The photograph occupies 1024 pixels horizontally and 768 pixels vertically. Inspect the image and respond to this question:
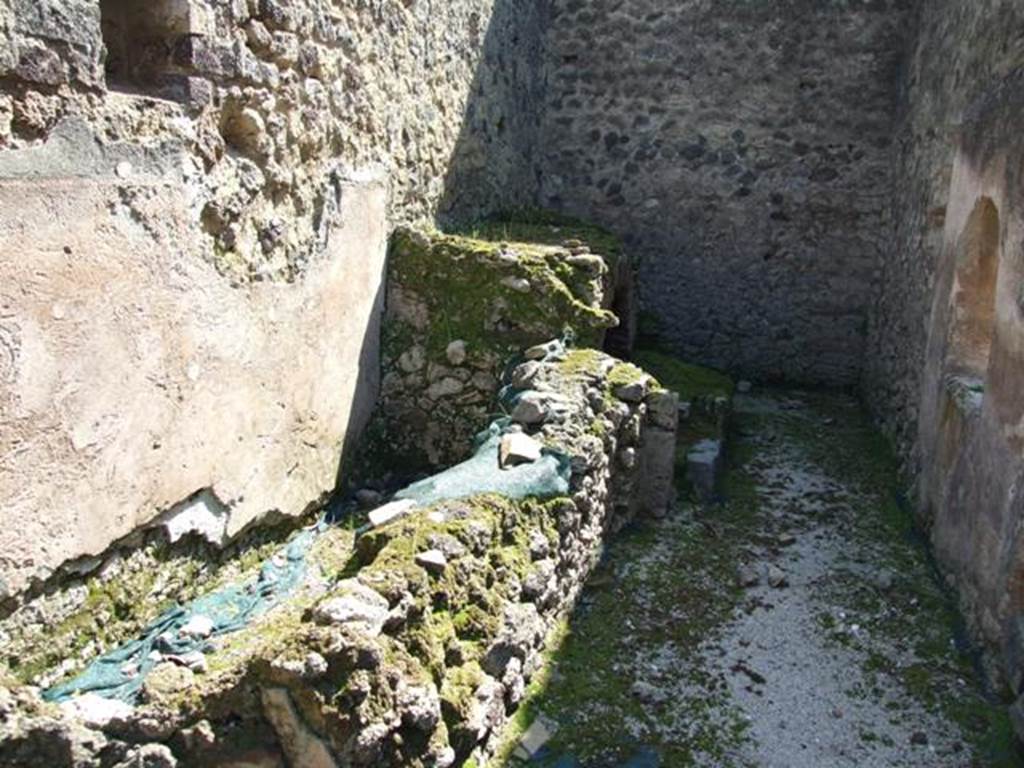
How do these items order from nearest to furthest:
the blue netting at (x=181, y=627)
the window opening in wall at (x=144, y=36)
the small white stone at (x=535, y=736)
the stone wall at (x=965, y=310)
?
the blue netting at (x=181, y=627) < the small white stone at (x=535, y=736) < the window opening in wall at (x=144, y=36) < the stone wall at (x=965, y=310)

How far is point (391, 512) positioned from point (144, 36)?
1986 mm

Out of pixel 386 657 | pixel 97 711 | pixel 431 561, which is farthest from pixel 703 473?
pixel 97 711

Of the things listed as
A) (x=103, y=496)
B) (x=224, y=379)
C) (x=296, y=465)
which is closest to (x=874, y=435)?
(x=296, y=465)

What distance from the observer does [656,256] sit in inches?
337

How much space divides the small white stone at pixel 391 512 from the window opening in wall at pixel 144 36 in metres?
1.78

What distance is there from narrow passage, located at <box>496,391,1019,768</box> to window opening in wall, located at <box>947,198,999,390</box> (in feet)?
3.36

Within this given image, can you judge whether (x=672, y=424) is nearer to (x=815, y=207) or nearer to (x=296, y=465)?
A: (x=296, y=465)

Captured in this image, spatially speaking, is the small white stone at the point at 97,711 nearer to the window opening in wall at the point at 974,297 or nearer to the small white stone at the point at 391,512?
the small white stone at the point at 391,512

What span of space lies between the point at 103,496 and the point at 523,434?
1.84 metres

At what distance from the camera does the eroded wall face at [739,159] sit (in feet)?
26.2

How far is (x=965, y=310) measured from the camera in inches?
207

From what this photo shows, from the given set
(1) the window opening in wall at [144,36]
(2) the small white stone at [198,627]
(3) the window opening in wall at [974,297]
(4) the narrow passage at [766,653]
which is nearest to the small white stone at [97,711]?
(2) the small white stone at [198,627]

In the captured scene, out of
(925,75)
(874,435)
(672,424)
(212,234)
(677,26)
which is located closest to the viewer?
(212,234)

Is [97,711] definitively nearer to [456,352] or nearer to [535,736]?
[535,736]
